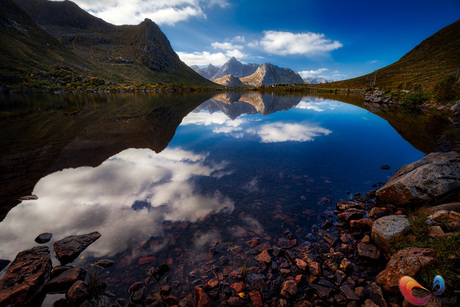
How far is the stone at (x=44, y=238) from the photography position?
26.9 feet

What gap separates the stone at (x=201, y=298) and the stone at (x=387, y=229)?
7276 mm

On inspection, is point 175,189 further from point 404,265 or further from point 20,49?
Answer: point 20,49

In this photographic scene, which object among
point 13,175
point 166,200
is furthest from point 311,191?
point 13,175


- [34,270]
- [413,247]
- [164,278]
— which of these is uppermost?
[413,247]

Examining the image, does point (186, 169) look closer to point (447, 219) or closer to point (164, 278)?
point (164, 278)

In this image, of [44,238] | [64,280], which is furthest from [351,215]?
[44,238]

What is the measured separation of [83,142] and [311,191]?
25465 mm

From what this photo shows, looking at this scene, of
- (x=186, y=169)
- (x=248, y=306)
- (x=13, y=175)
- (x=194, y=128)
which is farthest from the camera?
(x=194, y=128)

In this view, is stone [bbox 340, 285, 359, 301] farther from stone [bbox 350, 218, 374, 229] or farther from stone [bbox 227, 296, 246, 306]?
stone [bbox 350, 218, 374, 229]

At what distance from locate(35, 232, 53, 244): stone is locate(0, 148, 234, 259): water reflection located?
27cm

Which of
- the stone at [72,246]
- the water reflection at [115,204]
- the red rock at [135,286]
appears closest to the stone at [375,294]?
the water reflection at [115,204]

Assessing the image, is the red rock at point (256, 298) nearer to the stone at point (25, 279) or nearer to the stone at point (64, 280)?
the stone at point (64, 280)

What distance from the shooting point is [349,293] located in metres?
6.02

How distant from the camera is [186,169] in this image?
53.5ft
